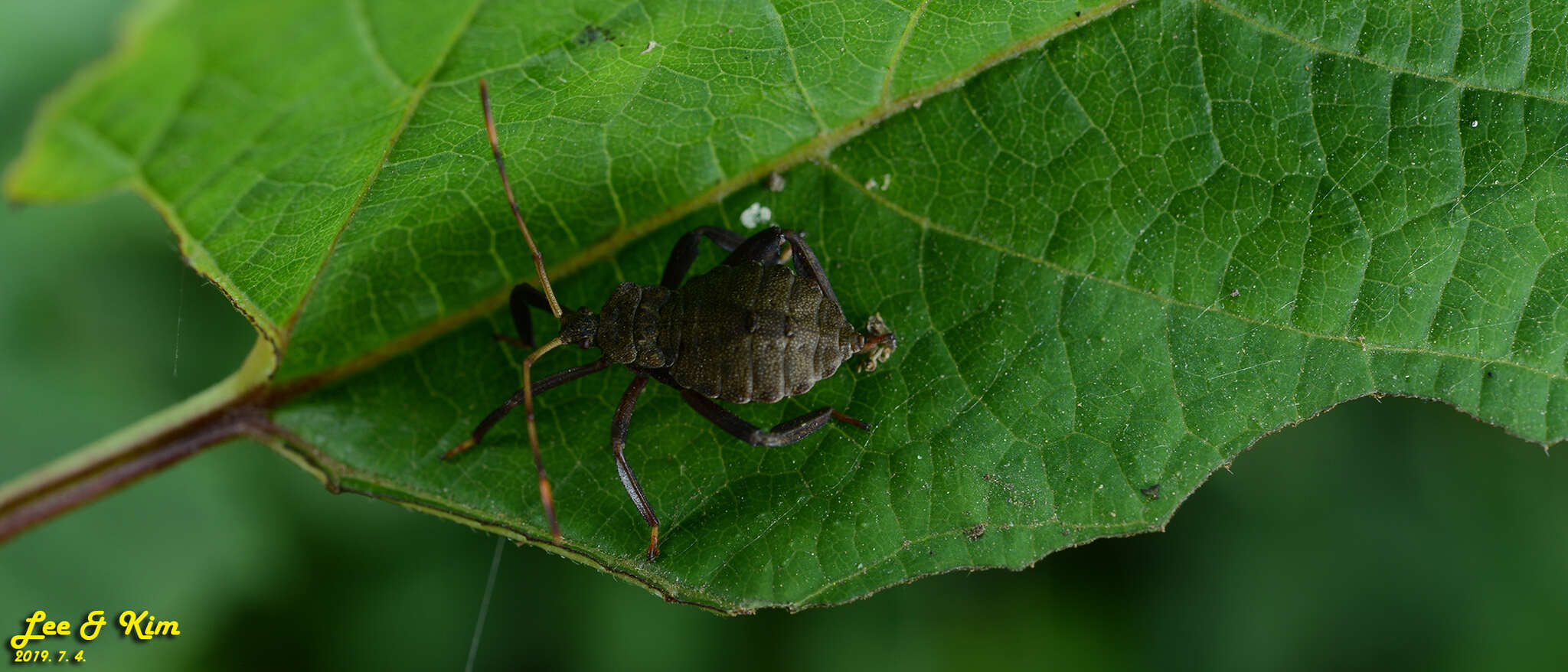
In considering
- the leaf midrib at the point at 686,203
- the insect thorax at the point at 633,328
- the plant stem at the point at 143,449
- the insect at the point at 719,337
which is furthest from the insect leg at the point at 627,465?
the plant stem at the point at 143,449

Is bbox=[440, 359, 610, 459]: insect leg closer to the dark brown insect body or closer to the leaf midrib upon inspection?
the dark brown insect body

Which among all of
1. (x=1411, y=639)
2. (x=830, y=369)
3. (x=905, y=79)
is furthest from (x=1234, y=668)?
(x=905, y=79)

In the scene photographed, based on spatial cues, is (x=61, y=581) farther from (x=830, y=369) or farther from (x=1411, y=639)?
(x=1411, y=639)

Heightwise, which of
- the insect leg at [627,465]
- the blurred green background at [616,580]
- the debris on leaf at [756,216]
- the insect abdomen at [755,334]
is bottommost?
the blurred green background at [616,580]

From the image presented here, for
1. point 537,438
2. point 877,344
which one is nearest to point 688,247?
point 877,344

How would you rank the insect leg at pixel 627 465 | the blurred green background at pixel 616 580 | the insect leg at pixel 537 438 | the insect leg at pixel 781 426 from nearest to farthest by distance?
1. the insect leg at pixel 537 438
2. the insect leg at pixel 627 465
3. the insect leg at pixel 781 426
4. the blurred green background at pixel 616 580

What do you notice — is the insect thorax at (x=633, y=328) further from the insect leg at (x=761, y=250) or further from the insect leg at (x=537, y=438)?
the insect leg at (x=761, y=250)

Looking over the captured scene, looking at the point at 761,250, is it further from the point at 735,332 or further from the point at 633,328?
the point at 633,328
